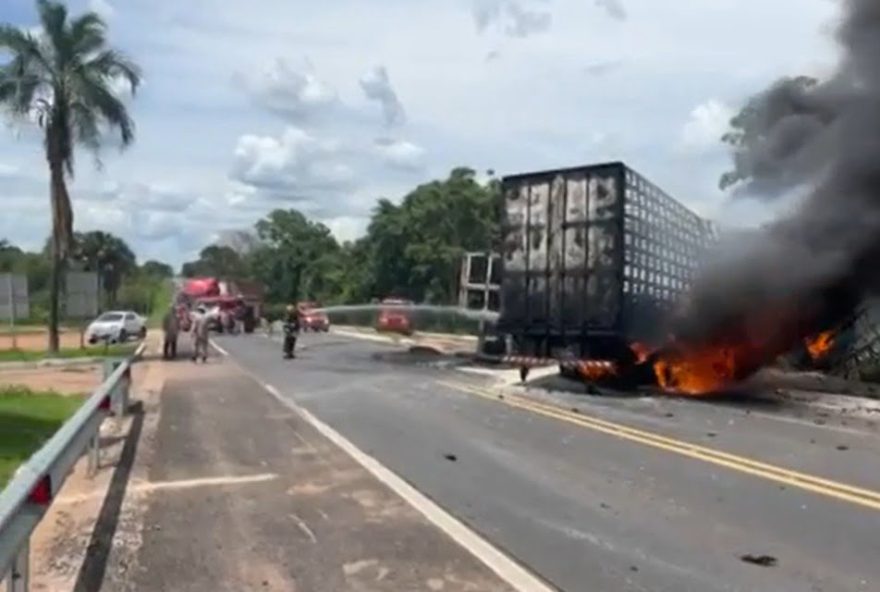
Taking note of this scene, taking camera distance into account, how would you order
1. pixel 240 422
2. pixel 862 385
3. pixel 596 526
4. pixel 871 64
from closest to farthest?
pixel 596 526
pixel 240 422
pixel 871 64
pixel 862 385

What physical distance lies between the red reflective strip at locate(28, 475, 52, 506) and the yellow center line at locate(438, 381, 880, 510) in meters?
5.80

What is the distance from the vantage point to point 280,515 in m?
8.37

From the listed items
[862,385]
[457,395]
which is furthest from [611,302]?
[862,385]

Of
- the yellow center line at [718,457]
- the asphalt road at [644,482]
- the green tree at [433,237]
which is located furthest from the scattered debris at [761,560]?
the green tree at [433,237]

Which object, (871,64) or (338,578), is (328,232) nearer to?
(871,64)

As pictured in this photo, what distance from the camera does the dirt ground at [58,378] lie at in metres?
22.5

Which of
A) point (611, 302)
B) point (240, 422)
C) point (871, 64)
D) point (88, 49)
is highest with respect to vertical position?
point (88, 49)

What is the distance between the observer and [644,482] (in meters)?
9.74

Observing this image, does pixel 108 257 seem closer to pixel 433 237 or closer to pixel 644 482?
pixel 433 237

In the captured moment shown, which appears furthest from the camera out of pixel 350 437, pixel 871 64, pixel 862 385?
pixel 862 385

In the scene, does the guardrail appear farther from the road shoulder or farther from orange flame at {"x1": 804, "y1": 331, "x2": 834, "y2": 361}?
orange flame at {"x1": 804, "y1": 331, "x2": 834, "y2": 361}

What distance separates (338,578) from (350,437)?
6.76m

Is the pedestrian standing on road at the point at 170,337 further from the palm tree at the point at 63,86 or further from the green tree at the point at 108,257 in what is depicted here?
the green tree at the point at 108,257

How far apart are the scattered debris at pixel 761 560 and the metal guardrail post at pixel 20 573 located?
399 centimetres
